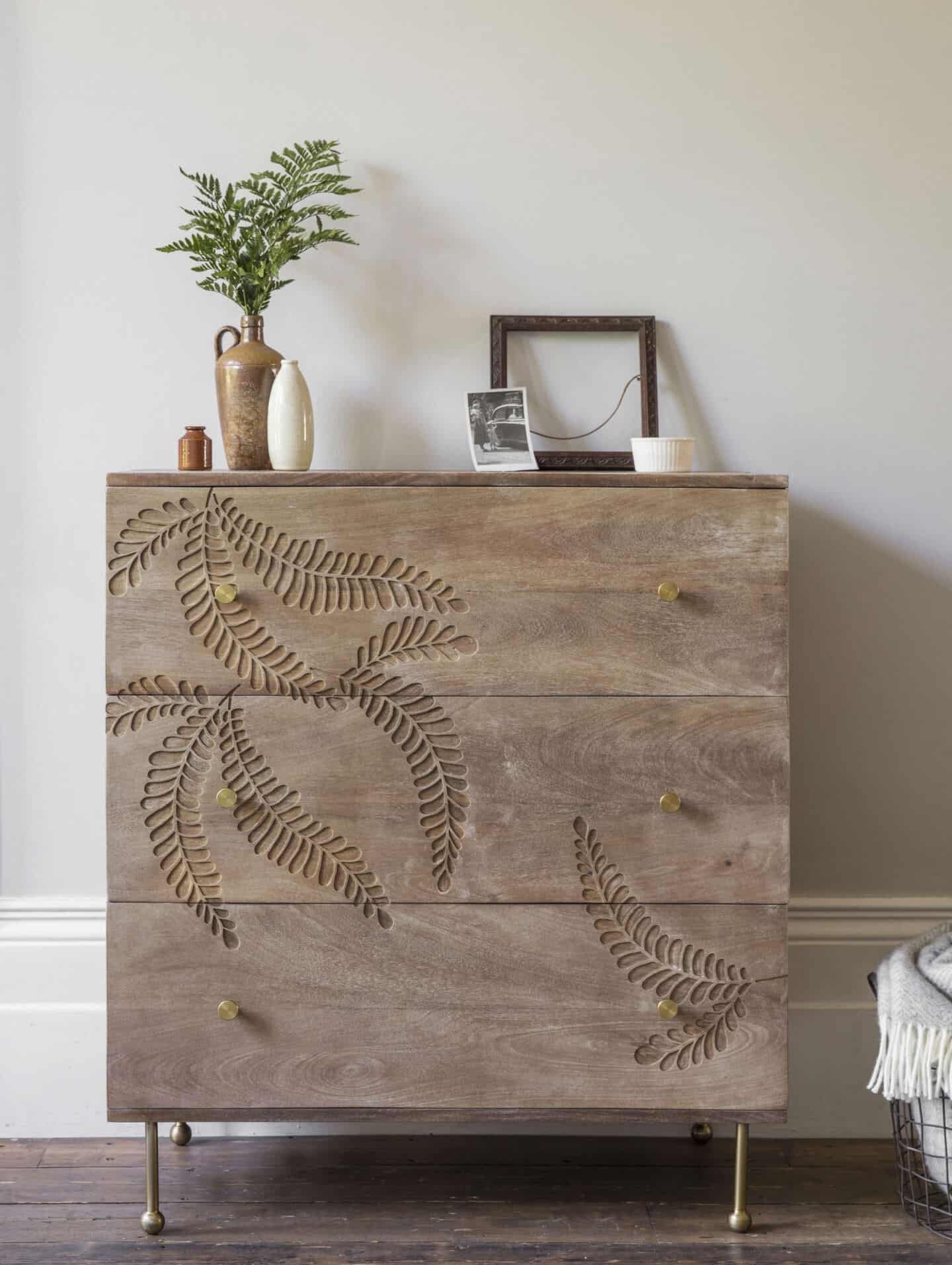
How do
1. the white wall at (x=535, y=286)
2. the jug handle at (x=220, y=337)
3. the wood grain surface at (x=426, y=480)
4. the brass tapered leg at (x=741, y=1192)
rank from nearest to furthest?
1. the wood grain surface at (x=426, y=480)
2. the brass tapered leg at (x=741, y=1192)
3. the jug handle at (x=220, y=337)
4. the white wall at (x=535, y=286)

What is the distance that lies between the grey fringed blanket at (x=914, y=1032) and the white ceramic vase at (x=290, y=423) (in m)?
1.14

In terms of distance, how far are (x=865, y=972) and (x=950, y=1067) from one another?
455 millimetres

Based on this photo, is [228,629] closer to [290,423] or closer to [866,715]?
[290,423]

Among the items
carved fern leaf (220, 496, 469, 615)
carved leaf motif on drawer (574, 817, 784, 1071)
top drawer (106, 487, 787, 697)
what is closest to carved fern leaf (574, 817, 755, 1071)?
carved leaf motif on drawer (574, 817, 784, 1071)

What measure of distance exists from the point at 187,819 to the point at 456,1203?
2.39 feet

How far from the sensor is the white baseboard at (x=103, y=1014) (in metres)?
1.95

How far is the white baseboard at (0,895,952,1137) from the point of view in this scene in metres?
1.95

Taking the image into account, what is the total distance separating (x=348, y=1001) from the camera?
1574 millimetres

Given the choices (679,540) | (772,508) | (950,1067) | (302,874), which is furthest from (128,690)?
A: (950,1067)

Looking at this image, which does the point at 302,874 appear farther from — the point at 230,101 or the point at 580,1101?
the point at 230,101

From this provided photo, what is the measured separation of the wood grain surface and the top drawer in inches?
0.4

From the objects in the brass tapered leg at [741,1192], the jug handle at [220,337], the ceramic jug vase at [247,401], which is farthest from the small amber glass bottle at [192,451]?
the brass tapered leg at [741,1192]

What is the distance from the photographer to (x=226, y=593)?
60.8 inches

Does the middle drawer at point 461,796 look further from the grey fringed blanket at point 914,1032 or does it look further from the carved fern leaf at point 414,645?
the grey fringed blanket at point 914,1032
